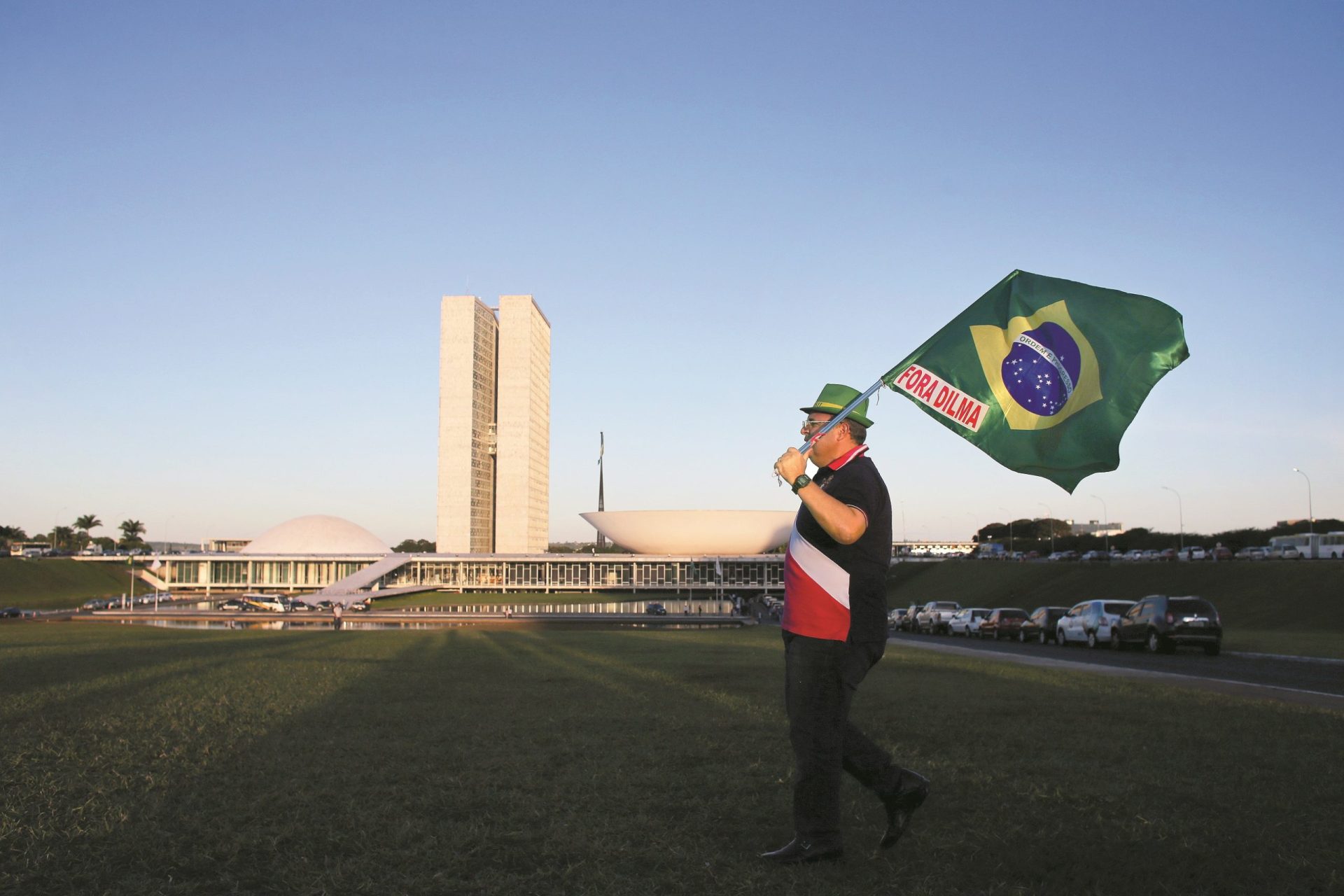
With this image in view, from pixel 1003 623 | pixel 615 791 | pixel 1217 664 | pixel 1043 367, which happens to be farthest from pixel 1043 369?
pixel 1003 623

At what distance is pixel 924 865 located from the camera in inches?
173

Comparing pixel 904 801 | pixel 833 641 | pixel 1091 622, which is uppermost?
pixel 833 641

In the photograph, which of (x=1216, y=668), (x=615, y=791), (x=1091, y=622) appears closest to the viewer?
(x=615, y=791)

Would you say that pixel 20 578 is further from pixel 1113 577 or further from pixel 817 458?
pixel 817 458

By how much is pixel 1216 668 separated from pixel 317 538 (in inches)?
4389

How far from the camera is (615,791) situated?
6.02m

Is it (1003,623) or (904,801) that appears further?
(1003,623)

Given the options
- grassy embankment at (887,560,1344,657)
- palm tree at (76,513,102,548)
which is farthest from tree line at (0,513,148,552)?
grassy embankment at (887,560,1344,657)

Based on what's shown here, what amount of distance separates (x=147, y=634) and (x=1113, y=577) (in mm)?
52989

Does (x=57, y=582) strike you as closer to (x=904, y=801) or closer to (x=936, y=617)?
(x=936, y=617)

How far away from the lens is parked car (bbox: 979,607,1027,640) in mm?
35094

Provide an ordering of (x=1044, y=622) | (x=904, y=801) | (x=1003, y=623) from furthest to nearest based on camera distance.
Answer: (x=1003, y=623)
(x=1044, y=622)
(x=904, y=801)

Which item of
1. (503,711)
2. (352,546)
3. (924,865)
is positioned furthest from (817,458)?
(352,546)

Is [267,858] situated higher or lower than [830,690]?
lower
